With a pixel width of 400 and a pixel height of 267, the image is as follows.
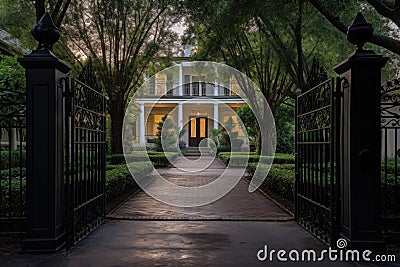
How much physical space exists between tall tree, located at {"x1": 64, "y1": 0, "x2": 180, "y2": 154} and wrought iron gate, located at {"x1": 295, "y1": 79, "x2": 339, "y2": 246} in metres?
9.06

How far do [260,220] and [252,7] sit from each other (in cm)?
495

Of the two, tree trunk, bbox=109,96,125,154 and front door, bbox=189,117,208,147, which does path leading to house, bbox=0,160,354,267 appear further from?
front door, bbox=189,117,208,147

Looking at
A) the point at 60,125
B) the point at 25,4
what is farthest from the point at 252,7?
the point at 25,4

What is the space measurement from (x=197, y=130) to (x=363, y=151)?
27.7 metres

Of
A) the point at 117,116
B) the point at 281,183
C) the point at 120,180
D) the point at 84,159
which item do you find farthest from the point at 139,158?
the point at 84,159

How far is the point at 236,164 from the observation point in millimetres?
21906

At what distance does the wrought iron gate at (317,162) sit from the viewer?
5398mm

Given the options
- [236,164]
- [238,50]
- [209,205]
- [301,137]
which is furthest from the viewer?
[236,164]

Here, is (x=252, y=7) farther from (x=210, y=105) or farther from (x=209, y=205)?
(x=210, y=105)

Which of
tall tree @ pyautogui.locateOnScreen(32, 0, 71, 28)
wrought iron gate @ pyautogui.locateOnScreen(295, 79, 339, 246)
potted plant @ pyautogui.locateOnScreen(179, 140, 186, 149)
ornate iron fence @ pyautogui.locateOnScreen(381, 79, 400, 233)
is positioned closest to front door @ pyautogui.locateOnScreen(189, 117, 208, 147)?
potted plant @ pyautogui.locateOnScreen(179, 140, 186, 149)

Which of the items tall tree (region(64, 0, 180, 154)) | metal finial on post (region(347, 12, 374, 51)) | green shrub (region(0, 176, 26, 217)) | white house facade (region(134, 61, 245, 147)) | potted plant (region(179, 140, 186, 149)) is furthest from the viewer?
white house facade (region(134, 61, 245, 147))

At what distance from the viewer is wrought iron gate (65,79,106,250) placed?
535 cm

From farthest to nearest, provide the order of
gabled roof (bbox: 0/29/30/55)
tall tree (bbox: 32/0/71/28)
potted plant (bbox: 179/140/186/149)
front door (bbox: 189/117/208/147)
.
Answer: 1. potted plant (bbox: 179/140/186/149)
2. front door (bbox: 189/117/208/147)
3. gabled roof (bbox: 0/29/30/55)
4. tall tree (bbox: 32/0/71/28)

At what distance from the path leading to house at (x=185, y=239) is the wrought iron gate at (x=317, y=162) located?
271 millimetres
